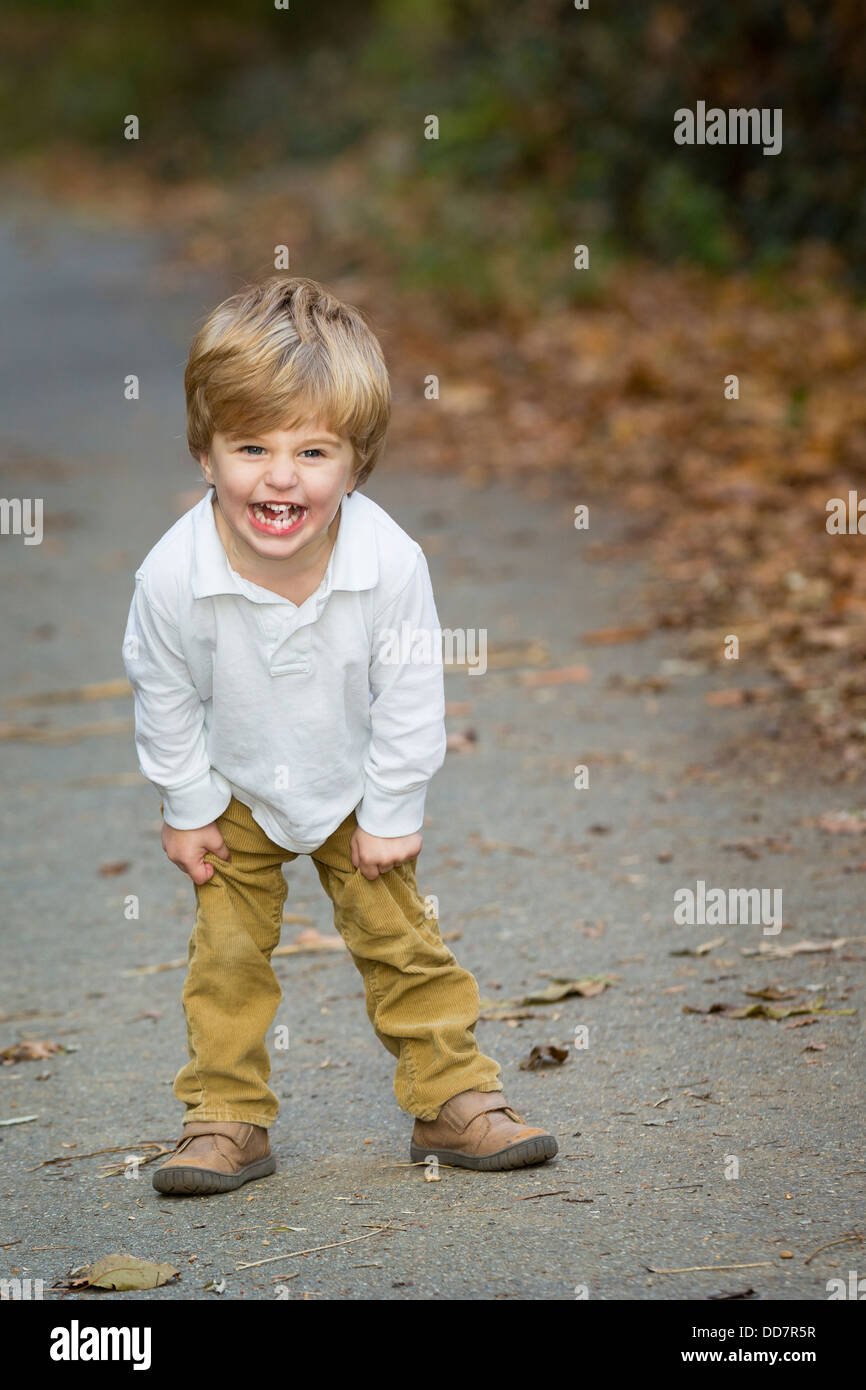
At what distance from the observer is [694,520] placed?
8242 millimetres

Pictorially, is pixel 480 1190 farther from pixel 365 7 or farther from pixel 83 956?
pixel 365 7

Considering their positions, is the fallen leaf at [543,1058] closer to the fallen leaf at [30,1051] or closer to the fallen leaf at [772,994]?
the fallen leaf at [772,994]

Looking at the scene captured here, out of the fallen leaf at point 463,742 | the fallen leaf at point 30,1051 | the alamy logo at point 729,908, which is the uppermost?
the fallen leaf at point 463,742

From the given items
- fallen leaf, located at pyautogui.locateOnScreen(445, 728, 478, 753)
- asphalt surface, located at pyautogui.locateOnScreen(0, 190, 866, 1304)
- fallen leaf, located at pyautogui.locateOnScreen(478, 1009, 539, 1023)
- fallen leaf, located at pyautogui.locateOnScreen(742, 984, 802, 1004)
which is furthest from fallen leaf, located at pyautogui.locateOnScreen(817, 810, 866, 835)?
fallen leaf, located at pyautogui.locateOnScreen(445, 728, 478, 753)

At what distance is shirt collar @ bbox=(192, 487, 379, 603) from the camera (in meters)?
3.09

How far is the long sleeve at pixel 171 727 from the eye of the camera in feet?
10.4

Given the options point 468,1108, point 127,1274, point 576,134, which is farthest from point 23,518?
point 576,134

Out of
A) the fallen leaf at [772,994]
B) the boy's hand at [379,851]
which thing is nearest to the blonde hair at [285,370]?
the boy's hand at [379,851]

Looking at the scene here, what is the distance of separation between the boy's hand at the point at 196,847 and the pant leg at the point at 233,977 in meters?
0.02

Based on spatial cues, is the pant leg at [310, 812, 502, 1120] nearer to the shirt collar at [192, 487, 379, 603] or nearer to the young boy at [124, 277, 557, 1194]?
the young boy at [124, 277, 557, 1194]

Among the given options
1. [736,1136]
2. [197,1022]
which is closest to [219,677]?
[197,1022]

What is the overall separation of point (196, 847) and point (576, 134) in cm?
1395
